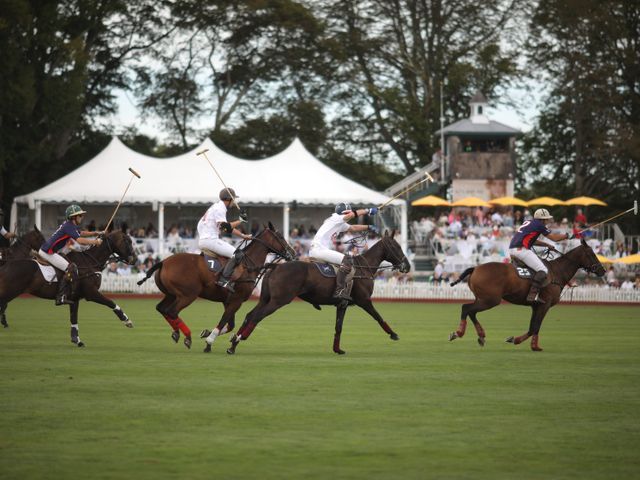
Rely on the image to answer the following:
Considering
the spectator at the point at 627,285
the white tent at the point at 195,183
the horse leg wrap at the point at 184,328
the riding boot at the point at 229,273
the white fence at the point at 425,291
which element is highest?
the white tent at the point at 195,183

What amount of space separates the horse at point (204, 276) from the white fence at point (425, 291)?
60.3 ft

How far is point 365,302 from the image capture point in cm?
1625

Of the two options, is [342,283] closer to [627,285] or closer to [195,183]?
[627,285]

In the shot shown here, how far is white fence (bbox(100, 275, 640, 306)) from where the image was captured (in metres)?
35.3

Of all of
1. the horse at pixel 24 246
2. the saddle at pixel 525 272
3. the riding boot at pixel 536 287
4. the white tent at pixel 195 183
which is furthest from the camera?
the white tent at pixel 195 183

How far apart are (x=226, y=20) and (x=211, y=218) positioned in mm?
39488

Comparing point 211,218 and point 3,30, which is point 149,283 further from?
point 211,218

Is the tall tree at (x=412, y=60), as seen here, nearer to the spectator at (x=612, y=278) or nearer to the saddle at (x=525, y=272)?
the spectator at (x=612, y=278)

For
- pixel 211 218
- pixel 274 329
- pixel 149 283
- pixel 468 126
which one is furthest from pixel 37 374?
pixel 468 126

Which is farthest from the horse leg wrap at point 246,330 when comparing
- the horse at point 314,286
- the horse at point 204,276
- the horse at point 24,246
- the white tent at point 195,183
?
the white tent at point 195,183

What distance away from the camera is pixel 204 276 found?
16766mm

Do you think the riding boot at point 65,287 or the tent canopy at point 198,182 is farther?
the tent canopy at point 198,182

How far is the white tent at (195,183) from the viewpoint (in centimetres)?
3738

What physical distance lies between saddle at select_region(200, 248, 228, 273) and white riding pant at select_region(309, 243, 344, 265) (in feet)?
4.88
